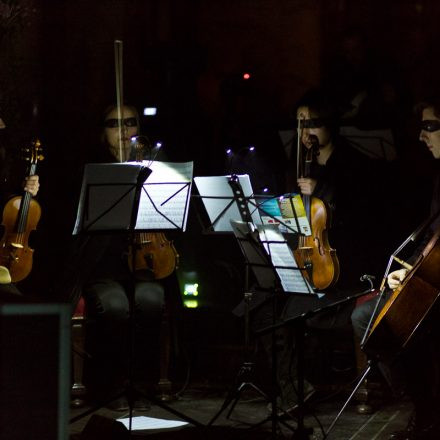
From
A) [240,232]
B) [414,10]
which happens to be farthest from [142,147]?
[414,10]

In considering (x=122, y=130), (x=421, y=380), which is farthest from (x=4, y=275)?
(x=421, y=380)

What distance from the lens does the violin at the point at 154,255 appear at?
16.5ft

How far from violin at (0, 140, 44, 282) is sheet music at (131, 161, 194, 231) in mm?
772

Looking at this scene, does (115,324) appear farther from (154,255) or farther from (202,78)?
(202,78)

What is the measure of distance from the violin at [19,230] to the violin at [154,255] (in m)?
0.54

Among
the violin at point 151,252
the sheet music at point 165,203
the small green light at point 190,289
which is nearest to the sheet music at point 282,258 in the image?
the sheet music at point 165,203

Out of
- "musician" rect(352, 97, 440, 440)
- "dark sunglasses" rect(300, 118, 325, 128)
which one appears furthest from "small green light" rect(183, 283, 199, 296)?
"musician" rect(352, 97, 440, 440)

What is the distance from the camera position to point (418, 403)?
4.33 m

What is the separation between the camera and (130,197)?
4.26 metres

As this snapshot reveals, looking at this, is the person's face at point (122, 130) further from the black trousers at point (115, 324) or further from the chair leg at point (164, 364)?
the chair leg at point (164, 364)

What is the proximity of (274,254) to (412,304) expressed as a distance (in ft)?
2.02

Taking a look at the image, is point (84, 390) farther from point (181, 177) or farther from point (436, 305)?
point (436, 305)

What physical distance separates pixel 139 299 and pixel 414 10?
118 inches

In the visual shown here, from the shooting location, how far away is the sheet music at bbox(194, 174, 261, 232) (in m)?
4.41
